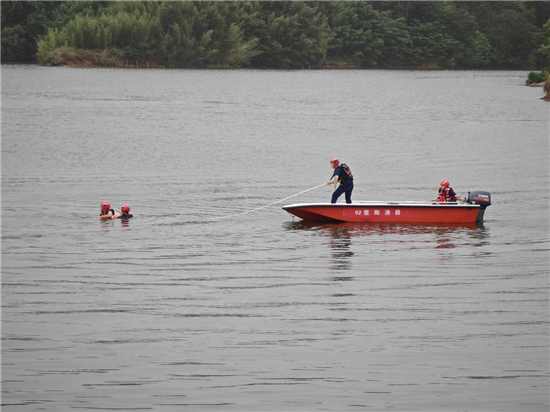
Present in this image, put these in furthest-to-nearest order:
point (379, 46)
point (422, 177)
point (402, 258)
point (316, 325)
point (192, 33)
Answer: point (379, 46) → point (192, 33) → point (422, 177) → point (402, 258) → point (316, 325)

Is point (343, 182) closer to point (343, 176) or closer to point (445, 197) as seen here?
point (343, 176)

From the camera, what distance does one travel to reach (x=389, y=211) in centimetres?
2930

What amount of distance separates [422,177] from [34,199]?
1776 cm

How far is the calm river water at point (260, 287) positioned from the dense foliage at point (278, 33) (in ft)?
357

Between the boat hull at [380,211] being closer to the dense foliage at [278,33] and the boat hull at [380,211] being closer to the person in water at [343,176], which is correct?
the person in water at [343,176]

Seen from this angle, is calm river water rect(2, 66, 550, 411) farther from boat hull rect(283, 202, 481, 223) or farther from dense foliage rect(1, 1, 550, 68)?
dense foliage rect(1, 1, 550, 68)

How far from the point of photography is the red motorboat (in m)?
29.3

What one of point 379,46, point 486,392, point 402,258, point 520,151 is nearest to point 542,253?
point 402,258

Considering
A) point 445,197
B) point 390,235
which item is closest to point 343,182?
point 390,235

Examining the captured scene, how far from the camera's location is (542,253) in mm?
26766

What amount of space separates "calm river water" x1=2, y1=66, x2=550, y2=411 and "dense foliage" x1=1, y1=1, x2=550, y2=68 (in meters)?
109

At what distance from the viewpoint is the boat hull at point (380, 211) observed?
1153 inches

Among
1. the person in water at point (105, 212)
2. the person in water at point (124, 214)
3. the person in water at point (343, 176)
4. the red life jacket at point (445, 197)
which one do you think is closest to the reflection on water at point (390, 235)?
the red life jacket at point (445, 197)

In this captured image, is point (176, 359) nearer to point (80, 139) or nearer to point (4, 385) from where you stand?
point (4, 385)
